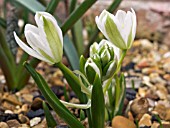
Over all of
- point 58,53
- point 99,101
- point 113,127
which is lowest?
point 113,127

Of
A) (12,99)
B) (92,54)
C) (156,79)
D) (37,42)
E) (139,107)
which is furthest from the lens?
(156,79)

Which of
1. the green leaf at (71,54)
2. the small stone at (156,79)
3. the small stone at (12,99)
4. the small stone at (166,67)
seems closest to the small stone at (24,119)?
the small stone at (12,99)

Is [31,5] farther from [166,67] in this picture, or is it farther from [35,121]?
[166,67]

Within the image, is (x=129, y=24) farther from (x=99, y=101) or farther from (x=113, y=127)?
(x=113, y=127)

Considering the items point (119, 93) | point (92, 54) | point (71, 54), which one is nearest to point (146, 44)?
point (71, 54)

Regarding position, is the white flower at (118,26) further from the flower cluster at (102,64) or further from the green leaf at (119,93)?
the green leaf at (119,93)

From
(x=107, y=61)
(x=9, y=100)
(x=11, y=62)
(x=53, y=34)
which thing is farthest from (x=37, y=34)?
(x=11, y=62)
